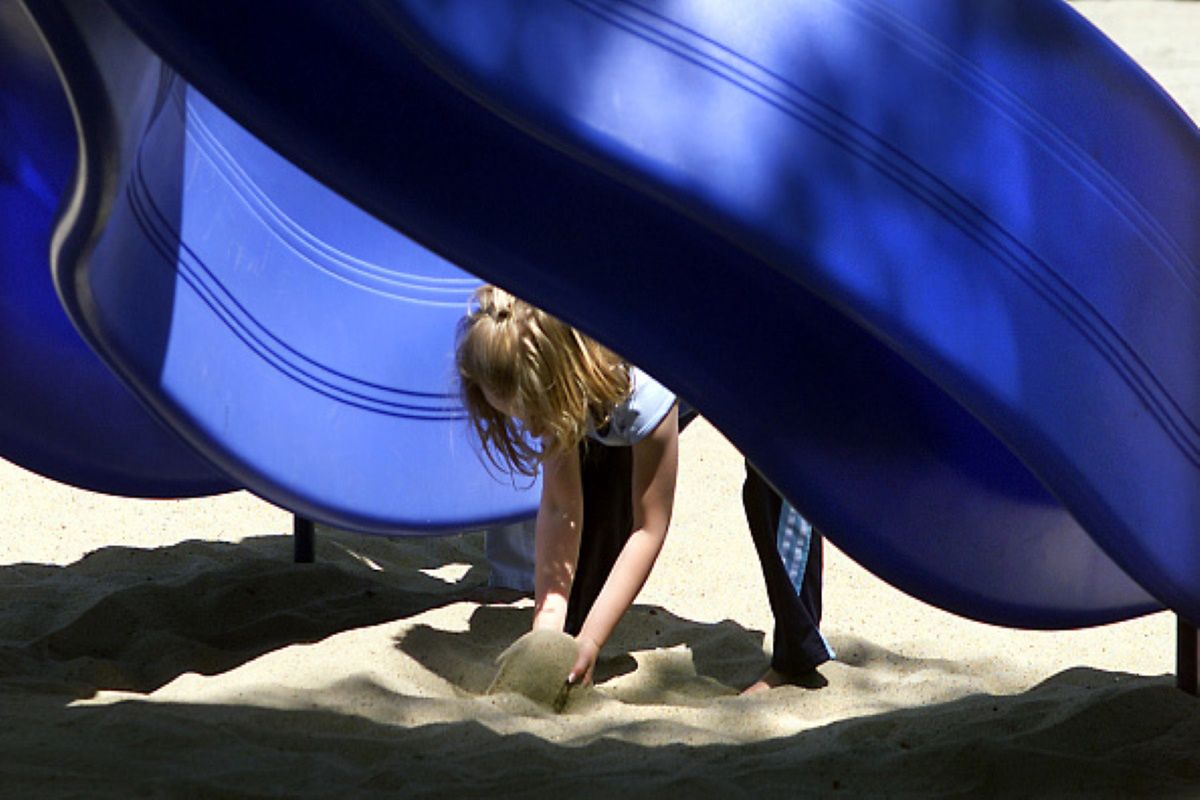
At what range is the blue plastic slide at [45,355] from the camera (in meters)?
3.04

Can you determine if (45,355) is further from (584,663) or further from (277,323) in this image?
(584,663)

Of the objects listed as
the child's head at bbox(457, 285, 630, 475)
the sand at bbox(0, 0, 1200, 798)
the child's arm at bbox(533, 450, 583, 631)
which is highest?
the child's head at bbox(457, 285, 630, 475)

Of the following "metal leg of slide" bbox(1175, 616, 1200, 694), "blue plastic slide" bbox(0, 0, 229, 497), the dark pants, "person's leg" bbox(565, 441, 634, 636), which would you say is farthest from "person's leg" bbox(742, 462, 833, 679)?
"blue plastic slide" bbox(0, 0, 229, 497)

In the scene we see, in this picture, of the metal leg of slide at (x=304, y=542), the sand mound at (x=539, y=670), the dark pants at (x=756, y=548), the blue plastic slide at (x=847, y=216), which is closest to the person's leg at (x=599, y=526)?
the dark pants at (x=756, y=548)

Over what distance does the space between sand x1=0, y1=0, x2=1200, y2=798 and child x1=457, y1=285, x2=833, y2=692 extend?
0.12m

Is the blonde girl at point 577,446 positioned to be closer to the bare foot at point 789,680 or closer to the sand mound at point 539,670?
the sand mound at point 539,670

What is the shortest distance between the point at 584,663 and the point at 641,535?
10.4 inches

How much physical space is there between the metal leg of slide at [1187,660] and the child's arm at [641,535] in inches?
34.3

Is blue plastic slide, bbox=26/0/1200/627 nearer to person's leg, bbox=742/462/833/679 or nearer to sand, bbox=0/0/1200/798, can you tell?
sand, bbox=0/0/1200/798

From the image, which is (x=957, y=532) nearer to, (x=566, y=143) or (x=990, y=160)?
(x=990, y=160)

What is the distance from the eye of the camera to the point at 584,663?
2.77 m

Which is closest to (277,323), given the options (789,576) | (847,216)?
(789,576)

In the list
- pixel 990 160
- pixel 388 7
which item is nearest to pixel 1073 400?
pixel 990 160

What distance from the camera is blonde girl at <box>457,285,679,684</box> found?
2.72 metres
